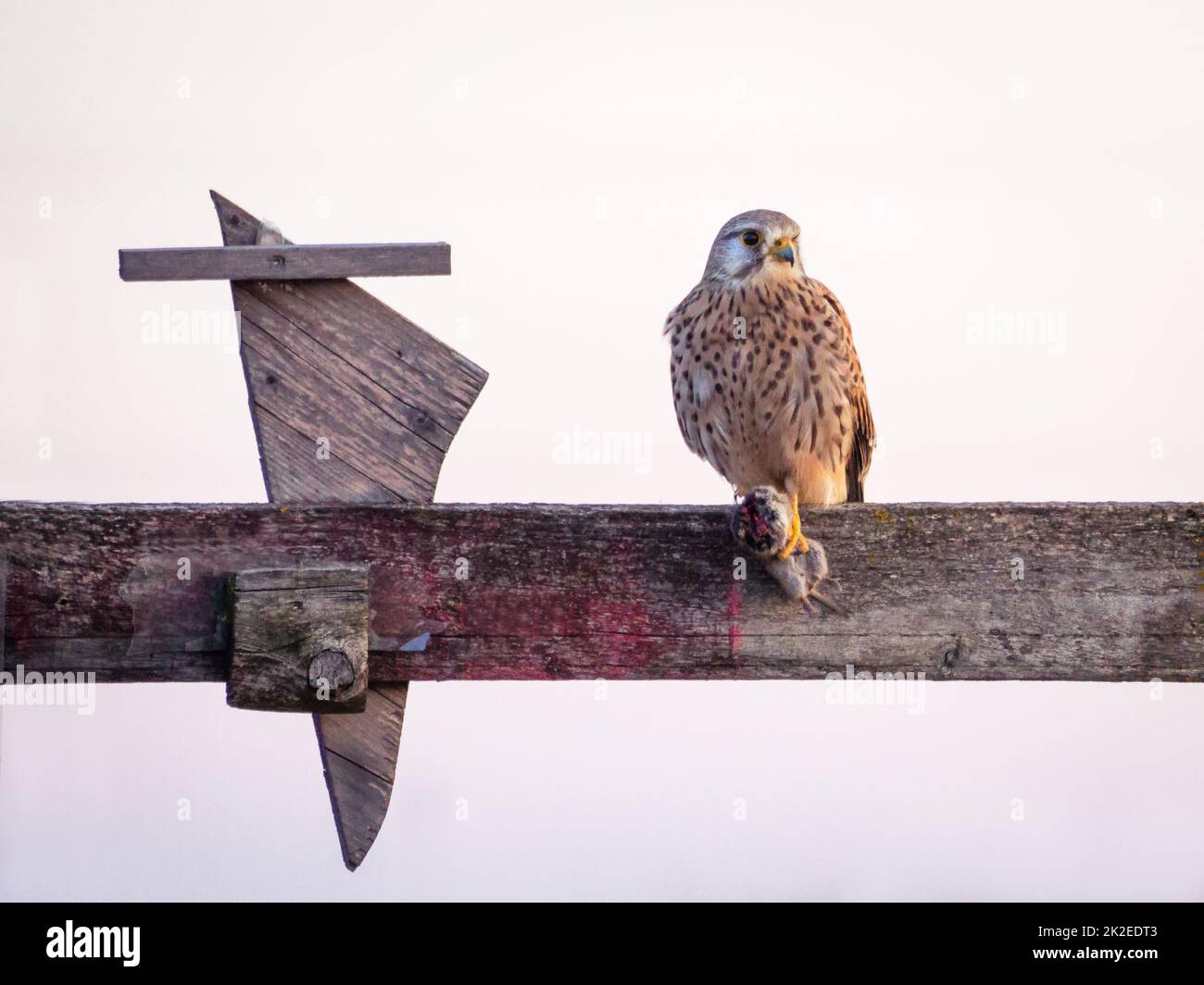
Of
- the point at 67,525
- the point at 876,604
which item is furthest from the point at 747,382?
the point at 67,525

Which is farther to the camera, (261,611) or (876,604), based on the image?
(876,604)

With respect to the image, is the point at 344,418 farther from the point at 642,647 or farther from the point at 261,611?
the point at 642,647

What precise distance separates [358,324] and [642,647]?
2.47 feet

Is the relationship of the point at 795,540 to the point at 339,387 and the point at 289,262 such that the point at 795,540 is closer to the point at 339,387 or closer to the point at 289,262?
the point at 339,387

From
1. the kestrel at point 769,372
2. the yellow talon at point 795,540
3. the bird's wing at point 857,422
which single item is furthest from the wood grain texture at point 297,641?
the bird's wing at point 857,422

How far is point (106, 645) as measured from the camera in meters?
2.29

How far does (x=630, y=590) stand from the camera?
2.37m

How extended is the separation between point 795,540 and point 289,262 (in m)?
0.99

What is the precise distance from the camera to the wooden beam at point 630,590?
2.29 meters

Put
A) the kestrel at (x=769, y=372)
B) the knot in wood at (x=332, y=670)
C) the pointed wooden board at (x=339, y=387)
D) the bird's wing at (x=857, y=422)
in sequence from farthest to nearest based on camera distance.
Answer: the bird's wing at (x=857, y=422), the kestrel at (x=769, y=372), the pointed wooden board at (x=339, y=387), the knot in wood at (x=332, y=670)

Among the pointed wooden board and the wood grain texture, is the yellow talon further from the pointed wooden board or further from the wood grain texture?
the wood grain texture

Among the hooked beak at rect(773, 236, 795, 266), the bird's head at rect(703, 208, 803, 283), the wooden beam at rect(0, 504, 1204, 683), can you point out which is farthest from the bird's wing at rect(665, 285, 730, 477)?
the wooden beam at rect(0, 504, 1204, 683)

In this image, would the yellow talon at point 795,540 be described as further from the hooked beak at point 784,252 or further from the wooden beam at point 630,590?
the hooked beak at point 784,252

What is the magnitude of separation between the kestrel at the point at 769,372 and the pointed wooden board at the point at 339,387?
1471 mm
